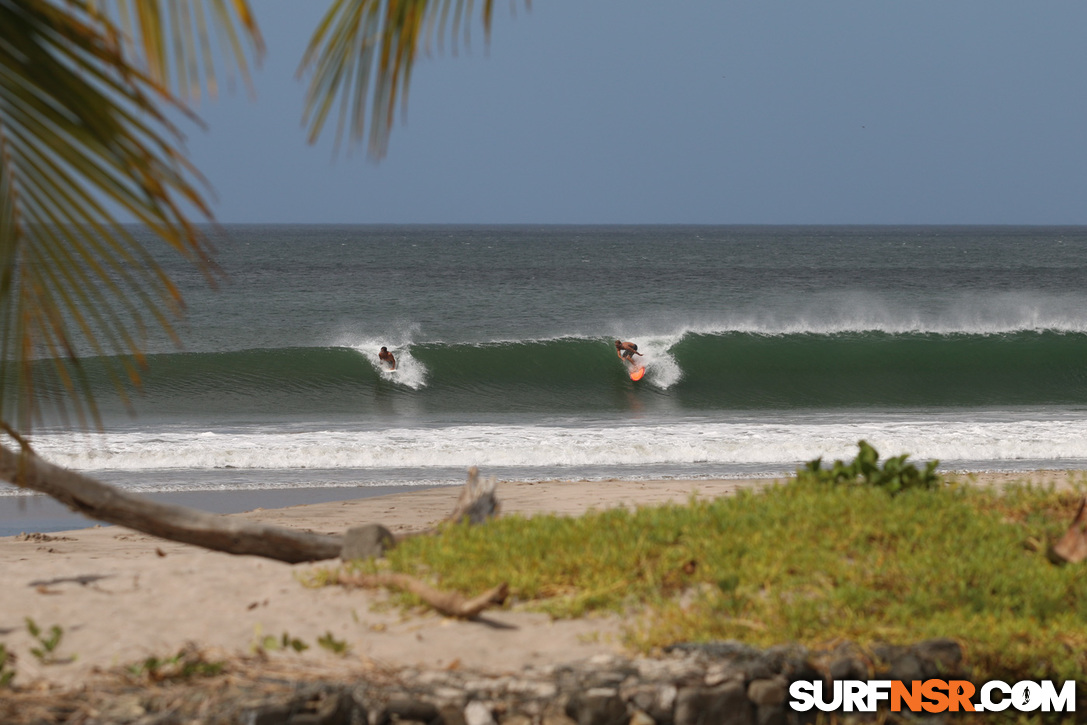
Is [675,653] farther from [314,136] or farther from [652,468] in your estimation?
[652,468]

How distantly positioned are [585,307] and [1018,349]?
580 inches

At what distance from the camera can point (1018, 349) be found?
754 inches

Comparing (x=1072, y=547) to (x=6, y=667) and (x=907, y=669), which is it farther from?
(x=6, y=667)

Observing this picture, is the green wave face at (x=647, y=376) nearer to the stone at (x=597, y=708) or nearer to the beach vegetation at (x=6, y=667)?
the beach vegetation at (x=6, y=667)

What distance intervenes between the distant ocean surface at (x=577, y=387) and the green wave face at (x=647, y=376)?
7 centimetres

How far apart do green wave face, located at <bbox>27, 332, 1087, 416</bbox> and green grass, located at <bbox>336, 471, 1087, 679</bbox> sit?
10335 mm

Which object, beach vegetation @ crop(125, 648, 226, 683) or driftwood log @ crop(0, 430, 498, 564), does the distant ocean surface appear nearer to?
beach vegetation @ crop(125, 648, 226, 683)

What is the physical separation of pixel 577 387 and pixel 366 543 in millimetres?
12784

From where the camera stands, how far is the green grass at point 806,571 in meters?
3.41

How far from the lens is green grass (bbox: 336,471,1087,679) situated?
3412mm

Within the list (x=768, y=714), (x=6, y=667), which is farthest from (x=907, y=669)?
(x=6, y=667)

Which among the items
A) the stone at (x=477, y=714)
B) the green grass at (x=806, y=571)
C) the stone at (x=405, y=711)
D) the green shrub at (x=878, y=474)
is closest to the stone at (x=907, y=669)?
the green grass at (x=806, y=571)

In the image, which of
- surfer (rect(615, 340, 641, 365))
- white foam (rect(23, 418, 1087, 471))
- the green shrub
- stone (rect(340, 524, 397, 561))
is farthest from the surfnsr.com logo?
surfer (rect(615, 340, 641, 365))

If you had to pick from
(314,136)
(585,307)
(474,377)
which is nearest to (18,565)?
(314,136)
